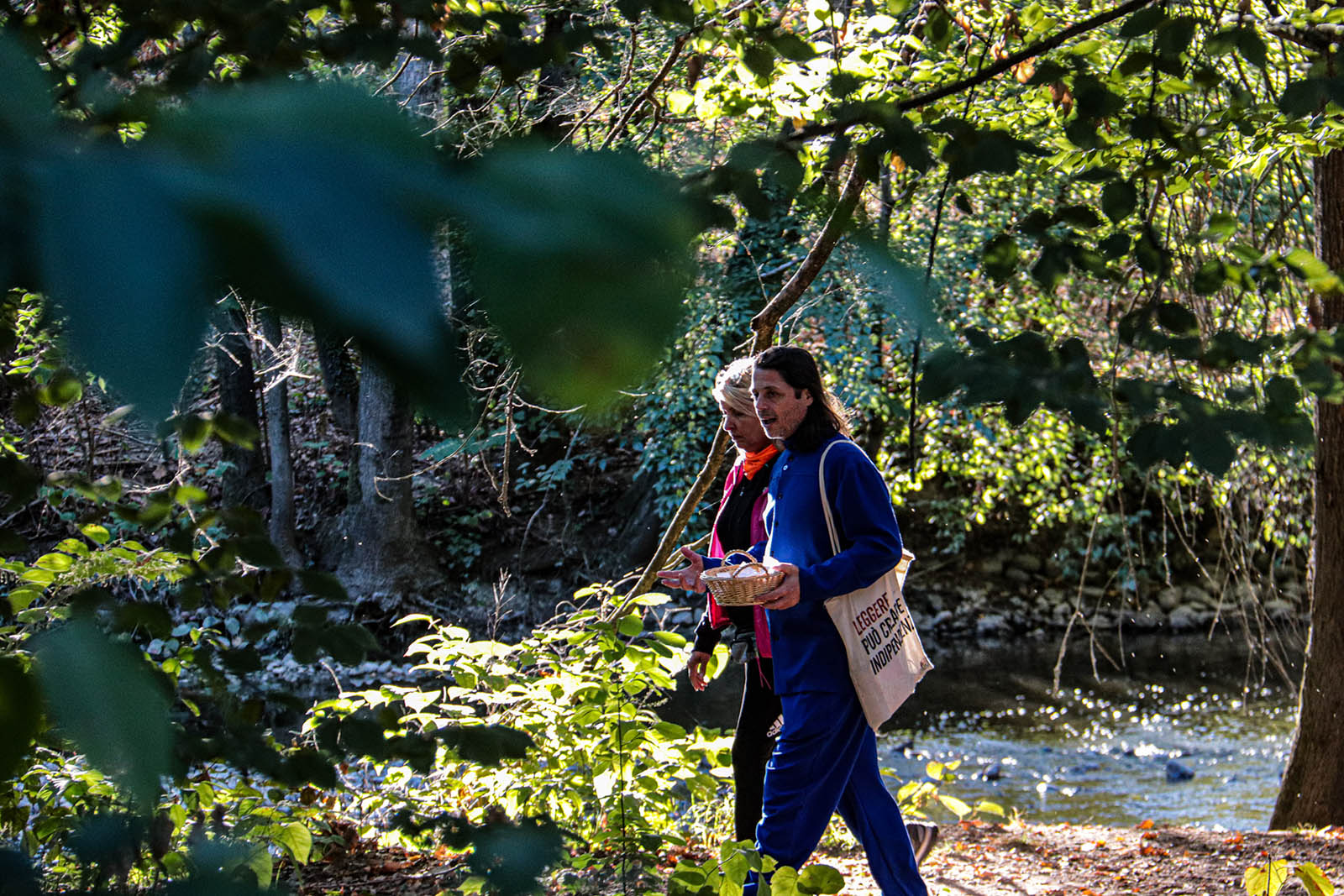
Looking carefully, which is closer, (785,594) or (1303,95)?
Result: (1303,95)

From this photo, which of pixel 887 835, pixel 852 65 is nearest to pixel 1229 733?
pixel 887 835

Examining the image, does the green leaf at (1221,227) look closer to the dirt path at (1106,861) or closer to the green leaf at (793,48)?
the green leaf at (793,48)

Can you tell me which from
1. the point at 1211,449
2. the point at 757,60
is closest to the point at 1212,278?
the point at 1211,449

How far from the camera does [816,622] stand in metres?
3.08

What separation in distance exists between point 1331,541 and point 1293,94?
3.72 m

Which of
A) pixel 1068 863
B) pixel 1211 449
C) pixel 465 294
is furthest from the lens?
pixel 1068 863

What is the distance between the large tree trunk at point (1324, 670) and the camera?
466 cm

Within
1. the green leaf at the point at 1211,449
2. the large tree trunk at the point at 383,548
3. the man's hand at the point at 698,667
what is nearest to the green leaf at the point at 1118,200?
the green leaf at the point at 1211,449

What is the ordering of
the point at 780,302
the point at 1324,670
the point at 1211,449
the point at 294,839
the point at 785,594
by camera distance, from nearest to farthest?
the point at 1211,449 → the point at 294,839 → the point at 780,302 → the point at 785,594 → the point at 1324,670

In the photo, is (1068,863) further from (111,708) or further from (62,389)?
(111,708)

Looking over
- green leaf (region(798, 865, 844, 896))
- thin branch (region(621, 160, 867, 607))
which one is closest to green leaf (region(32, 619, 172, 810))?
thin branch (region(621, 160, 867, 607))

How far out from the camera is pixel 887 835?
321 cm

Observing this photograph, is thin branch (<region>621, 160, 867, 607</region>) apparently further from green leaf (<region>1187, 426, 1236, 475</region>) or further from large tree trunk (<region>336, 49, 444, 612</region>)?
large tree trunk (<region>336, 49, 444, 612</region>)

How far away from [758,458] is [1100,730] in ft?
19.8
